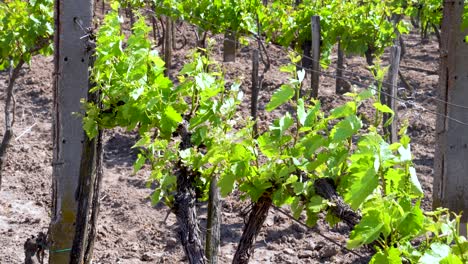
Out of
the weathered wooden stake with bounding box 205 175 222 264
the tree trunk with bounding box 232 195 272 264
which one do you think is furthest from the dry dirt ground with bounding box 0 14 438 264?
the tree trunk with bounding box 232 195 272 264

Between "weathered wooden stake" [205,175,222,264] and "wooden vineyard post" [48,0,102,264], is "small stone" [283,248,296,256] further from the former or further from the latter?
"wooden vineyard post" [48,0,102,264]

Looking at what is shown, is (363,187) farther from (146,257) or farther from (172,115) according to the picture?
(146,257)

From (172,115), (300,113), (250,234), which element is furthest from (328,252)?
(300,113)

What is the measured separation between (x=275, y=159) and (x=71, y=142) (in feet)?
5.24

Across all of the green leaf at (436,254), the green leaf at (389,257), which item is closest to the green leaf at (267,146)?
the green leaf at (389,257)

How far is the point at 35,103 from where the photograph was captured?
9773 millimetres

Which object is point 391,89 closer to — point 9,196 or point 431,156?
point 431,156

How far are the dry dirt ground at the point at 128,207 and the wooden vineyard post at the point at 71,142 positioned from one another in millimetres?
491

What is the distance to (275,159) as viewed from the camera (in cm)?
286

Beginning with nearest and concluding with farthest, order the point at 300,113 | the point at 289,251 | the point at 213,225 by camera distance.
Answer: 1. the point at 300,113
2. the point at 213,225
3. the point at 289,251

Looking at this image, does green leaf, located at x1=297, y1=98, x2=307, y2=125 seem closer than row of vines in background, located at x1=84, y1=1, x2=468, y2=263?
No

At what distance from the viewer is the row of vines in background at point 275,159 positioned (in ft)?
7.27

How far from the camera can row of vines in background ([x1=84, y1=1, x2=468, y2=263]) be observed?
222 cm

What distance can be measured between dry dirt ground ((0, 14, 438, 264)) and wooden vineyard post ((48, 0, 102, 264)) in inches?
19.3
